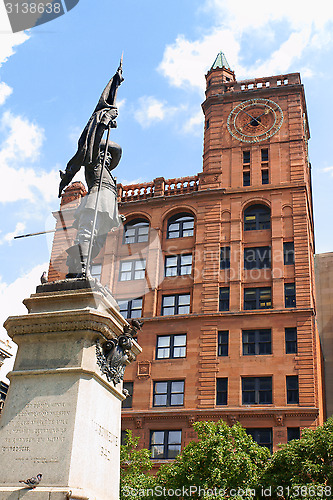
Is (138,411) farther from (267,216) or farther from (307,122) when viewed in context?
(307,122)

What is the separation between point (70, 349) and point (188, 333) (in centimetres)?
3349

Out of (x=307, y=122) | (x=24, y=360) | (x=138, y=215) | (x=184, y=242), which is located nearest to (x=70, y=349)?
(x=24, y=360)

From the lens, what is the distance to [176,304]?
43938 millimetres

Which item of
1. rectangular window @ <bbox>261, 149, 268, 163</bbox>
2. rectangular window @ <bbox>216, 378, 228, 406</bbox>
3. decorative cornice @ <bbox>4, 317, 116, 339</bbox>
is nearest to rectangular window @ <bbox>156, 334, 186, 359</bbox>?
rectangular window @ <bbox>216, 378, 228, 406</bbox>

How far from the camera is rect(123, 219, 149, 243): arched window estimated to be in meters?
49.1

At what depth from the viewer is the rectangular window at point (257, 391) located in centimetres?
3844

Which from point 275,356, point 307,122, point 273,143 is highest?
point 307,122

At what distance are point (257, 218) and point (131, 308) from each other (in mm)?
12584

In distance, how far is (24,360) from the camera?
9.38 metres

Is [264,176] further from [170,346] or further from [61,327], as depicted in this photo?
[61,327]

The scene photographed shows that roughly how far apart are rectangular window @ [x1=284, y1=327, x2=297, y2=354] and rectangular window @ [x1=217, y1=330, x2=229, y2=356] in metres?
4.22

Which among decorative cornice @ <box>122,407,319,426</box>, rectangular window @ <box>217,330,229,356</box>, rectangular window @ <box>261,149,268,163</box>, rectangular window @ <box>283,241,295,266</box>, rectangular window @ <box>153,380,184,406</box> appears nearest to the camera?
decorative cornice @ <box>122,407,319,426</box>

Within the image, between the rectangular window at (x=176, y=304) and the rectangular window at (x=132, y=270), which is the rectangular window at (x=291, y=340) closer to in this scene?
the rectangular window at (x=176, y=304)

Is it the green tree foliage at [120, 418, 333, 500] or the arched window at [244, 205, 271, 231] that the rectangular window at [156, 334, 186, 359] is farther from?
the green tree foliage at [120, 418, 333, 500]
